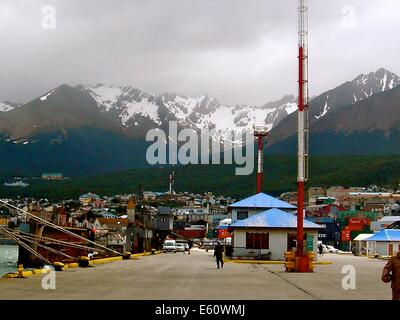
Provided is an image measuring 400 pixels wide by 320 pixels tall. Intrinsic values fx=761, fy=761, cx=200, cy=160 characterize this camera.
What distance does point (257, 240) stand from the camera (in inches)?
2254

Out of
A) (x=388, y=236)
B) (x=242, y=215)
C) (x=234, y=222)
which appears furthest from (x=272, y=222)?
(x=388, y=236)

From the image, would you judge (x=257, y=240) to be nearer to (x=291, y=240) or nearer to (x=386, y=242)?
(x=291, y=240)

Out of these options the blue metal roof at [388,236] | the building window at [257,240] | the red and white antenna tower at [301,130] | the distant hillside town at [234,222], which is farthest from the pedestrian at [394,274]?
the blue metal roof at [388,236]

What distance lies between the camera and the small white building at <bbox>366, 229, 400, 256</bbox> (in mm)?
74688

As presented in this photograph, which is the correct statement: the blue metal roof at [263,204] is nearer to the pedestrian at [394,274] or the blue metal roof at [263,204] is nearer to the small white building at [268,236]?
the small white building at [268,236]

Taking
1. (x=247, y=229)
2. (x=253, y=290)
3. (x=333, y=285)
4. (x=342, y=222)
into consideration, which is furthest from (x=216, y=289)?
(x=342, y=222)

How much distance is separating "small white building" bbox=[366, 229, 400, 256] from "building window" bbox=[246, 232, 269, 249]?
2142cm

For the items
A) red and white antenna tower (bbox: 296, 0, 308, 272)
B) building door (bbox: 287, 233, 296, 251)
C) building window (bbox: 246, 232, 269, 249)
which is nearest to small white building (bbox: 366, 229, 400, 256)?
building door (bbox: 287, 233, 296, 251)

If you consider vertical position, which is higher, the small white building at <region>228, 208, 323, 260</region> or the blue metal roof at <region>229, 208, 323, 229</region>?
the blue metal roof at <region>229, 208, 323, 229</region>

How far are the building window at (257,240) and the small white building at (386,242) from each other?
843 inches

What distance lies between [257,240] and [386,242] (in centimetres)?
2433

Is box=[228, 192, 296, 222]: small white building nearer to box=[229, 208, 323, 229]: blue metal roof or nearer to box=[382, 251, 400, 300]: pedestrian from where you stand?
box=[229, 208, 323, 229]: blue metal roof

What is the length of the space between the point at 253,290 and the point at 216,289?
44.5 inches
